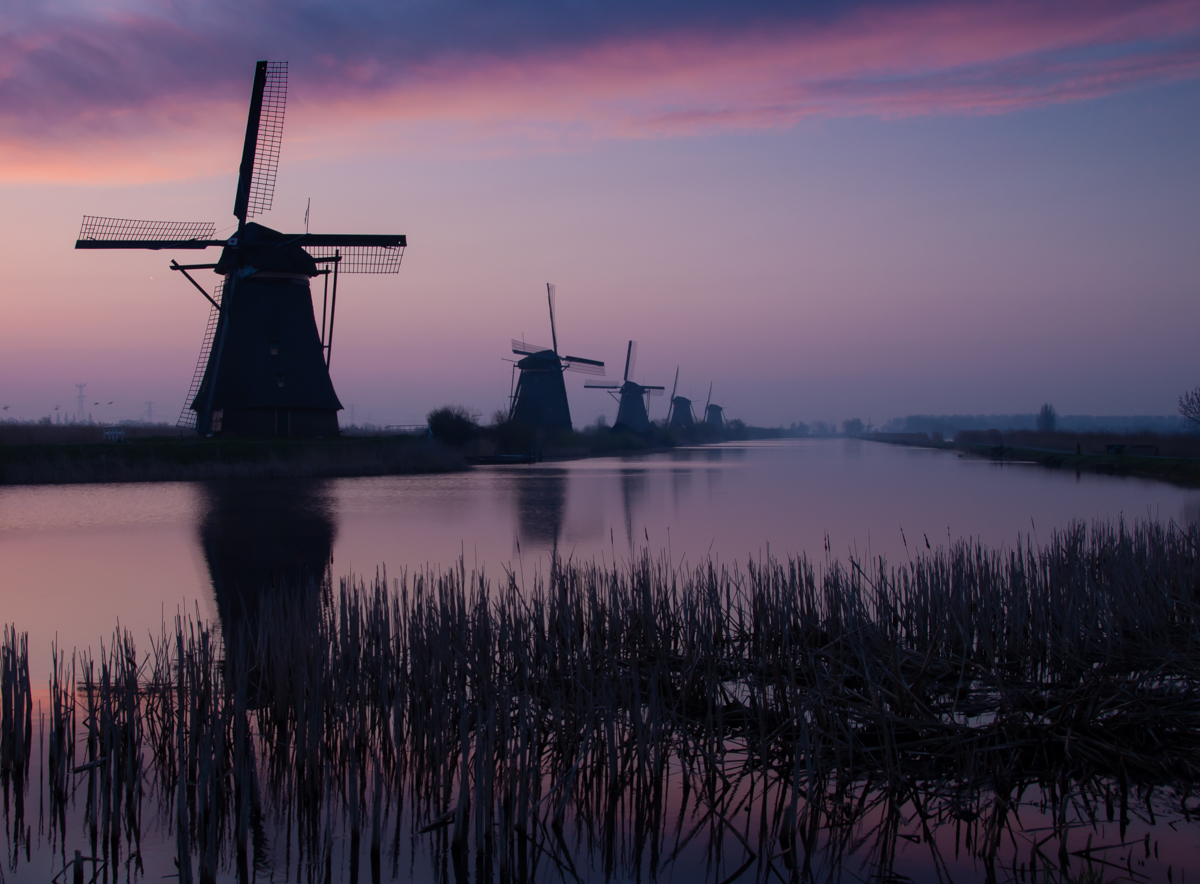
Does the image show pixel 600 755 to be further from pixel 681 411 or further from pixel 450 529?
pixel 681 411

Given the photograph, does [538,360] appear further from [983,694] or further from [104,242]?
[983,694]

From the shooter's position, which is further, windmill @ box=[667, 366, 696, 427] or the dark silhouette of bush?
windmill @ box=[667, 366, 696, 427]

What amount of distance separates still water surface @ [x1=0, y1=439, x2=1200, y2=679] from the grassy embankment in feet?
5.25

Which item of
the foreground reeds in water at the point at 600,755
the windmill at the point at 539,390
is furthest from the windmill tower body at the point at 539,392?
the foreground reeds in water at the point at 600,755

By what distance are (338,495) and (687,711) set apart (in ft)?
60.5

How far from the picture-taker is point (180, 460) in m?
26.1

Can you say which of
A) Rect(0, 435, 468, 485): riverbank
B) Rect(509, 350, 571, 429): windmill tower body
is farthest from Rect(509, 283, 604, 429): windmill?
Rect(0, 435, 468, 485): riverbank

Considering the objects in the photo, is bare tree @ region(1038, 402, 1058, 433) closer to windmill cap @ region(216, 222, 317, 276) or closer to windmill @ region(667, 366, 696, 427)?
windmill @ region(667, 366, 696, 427)

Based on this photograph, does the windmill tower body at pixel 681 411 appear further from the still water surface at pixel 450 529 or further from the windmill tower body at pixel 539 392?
the still water surface at pixel 450 529

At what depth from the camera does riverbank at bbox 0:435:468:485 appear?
24.5 meters

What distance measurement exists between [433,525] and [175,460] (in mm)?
13720

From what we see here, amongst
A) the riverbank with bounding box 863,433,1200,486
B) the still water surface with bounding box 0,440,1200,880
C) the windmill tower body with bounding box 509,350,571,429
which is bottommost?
the still water surface with bounding box 0,440,1200,880

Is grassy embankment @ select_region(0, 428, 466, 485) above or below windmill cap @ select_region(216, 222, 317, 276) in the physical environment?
below

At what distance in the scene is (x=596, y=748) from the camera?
4.16 m
